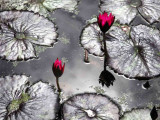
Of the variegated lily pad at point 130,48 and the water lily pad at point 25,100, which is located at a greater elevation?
the variegated lily pad at point 130,48

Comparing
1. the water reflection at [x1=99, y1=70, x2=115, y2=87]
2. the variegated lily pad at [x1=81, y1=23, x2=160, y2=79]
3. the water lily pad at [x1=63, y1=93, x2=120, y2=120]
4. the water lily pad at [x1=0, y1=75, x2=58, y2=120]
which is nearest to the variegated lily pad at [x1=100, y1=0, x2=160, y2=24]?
the variegated lily pad at [x1=81, y1=23, x2=160, y2=79]

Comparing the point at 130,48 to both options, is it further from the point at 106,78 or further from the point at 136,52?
the point at 106,78

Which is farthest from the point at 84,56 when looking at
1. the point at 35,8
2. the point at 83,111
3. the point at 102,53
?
the point at 35,8

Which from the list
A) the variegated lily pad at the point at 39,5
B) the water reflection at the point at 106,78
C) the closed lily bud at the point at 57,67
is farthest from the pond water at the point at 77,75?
the variegated lily pad at the point at 39,5

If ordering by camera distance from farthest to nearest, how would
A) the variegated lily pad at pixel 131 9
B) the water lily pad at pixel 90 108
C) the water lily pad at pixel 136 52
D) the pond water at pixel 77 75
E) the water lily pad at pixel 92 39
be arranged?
1. the variegated lily pad at pixel 131 9
2. the water lily pad at pixel 92 39
3. the water lily pad at pixel 136 52
4. the pond water at pixel 77 75
5. the water lily pad at pixel 90 108

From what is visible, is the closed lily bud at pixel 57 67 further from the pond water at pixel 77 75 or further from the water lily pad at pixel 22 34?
the water lily pad at pixel 22 34

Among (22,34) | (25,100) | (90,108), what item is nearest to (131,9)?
(22,34)

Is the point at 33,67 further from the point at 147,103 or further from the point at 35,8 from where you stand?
the point at 147,103
